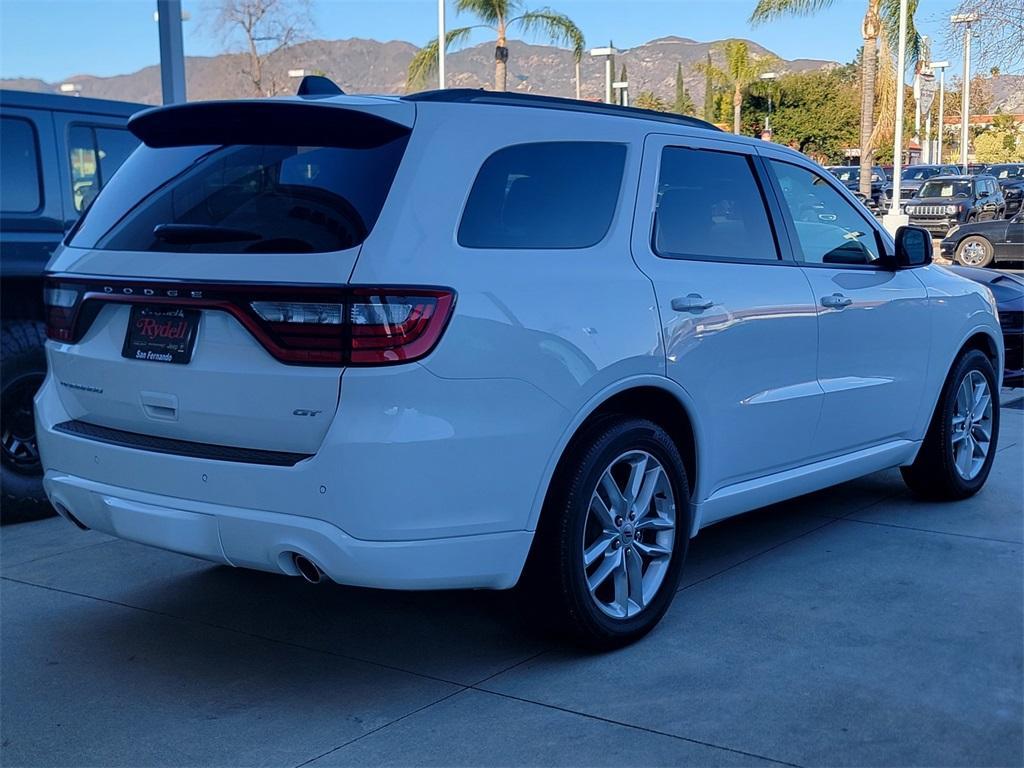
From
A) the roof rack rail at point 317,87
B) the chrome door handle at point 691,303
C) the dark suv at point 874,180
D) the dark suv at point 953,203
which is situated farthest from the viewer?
the dark suv at point 874,180

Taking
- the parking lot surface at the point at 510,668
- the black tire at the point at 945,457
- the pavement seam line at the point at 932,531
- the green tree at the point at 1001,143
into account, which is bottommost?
the pavement seam line at the point at 932,531

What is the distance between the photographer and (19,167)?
618 cm

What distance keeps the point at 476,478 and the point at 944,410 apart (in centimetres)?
347

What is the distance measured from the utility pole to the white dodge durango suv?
5.09 m

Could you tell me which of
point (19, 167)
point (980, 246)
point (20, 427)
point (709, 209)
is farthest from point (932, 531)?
point (980, 246)

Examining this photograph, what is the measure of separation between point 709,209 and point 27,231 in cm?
346

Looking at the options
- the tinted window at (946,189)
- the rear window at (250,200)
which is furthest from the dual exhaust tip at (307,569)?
the tinted window at (946,189)

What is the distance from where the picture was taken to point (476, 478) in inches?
142

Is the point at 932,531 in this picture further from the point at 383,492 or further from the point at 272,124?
the point at 272,124

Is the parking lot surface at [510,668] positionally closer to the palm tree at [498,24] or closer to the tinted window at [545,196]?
the tinted window at [545,196]

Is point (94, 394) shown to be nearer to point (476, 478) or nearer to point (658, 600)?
point (476, 478)

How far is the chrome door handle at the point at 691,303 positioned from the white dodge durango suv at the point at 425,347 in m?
0.01

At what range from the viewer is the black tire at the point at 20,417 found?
6141 millimetres

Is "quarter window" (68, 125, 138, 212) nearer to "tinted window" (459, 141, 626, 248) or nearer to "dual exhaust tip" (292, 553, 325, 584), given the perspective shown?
"tinted window" (459, 141, 626, 248)
